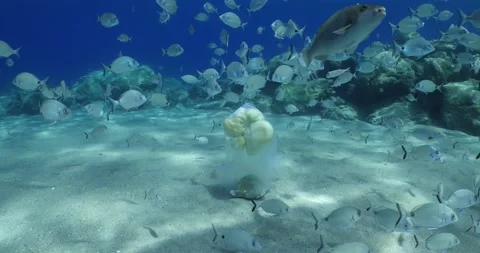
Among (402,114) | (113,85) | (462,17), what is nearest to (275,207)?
(462,17)

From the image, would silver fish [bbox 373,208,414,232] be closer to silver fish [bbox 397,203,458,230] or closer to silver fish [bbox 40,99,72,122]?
silver fish [bbox 397,203,458,230]

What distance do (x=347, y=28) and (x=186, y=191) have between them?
11.0 ft

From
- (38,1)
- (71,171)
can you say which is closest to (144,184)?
(71,171)

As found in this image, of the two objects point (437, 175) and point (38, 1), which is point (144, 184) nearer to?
point (437, 175)

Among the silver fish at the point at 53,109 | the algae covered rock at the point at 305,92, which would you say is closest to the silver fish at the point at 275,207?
→ the silver fish at the point at 53,109

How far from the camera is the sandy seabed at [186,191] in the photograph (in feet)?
12.7

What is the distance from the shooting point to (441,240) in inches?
140

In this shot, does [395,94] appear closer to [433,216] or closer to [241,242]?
[433,216]

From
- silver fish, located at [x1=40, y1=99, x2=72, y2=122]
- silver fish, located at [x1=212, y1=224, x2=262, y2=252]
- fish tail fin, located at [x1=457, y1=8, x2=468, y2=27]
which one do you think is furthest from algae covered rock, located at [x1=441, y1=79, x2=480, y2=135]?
silver fish, located at [x1=40, y1=99, x2=72, y2=122]

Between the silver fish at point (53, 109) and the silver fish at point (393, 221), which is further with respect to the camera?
the silver fish at point (53, 109)

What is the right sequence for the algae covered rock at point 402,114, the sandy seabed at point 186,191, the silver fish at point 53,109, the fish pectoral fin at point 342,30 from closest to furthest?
the fish pectoral fin at point 342,30, the sandy seabed at point 186,191, the silver fish at point 53,109, the algae covered rock at point 402,114

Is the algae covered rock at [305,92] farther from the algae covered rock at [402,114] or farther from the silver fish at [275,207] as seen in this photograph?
the silver fish at [275,207]

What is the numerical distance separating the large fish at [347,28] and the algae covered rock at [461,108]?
857 cm

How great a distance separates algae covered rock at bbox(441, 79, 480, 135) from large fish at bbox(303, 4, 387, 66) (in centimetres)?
857
